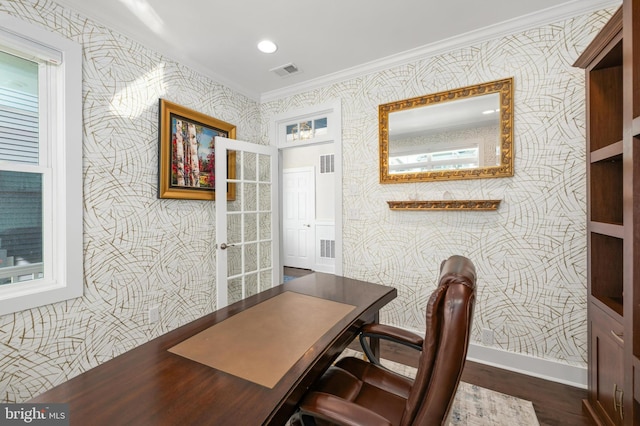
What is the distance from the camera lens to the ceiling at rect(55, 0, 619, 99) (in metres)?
1.92

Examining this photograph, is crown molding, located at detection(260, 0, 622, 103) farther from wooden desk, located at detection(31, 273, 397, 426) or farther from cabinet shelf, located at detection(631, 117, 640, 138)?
wooden desk, located at detection(31, 273, 397, 426)

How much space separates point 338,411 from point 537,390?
1.91 m

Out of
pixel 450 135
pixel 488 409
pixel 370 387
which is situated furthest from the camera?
pixel 450 135

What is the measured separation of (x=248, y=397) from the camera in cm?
80

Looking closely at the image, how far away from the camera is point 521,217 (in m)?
2.14

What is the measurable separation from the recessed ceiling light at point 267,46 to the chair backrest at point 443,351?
239cm

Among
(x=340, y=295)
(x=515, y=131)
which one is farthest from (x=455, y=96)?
(x=340, y=295)

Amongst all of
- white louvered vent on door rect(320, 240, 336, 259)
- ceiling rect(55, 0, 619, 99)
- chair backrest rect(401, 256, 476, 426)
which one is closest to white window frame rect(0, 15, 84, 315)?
ceiling rect(55, 0, 619, 99)

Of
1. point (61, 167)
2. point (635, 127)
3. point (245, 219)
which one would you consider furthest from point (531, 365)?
point (61, 167)

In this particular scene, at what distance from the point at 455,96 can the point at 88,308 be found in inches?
129

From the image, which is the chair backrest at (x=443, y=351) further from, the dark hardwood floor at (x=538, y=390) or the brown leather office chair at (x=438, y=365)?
the dark hardwood floor at (x=538, y=390)

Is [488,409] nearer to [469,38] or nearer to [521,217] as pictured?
[521,217]

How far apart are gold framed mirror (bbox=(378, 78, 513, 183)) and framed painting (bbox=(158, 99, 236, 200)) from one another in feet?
5.60

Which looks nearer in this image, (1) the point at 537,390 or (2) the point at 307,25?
(1) the point at 537,390
